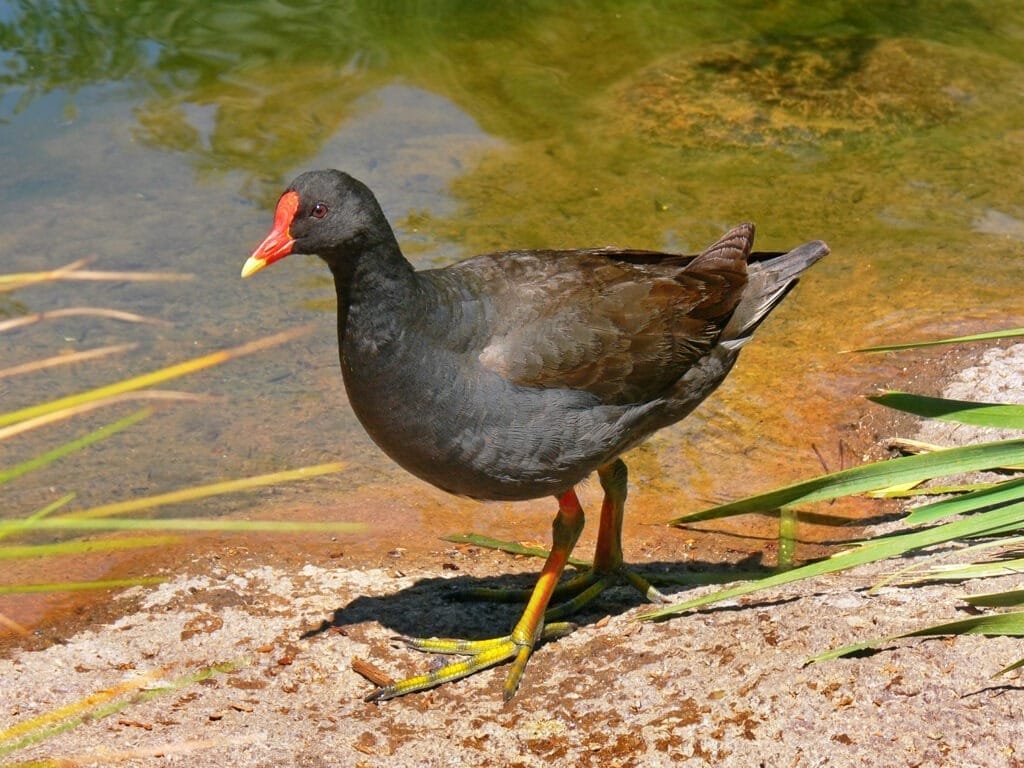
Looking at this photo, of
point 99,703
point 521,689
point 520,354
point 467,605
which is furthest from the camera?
point 467,605

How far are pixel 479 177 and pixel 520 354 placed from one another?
3.69 m

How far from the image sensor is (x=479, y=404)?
395 centimetres

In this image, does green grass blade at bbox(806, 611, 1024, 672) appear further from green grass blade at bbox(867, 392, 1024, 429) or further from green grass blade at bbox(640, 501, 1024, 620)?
green grass blade at bbox(867, 392, 1024, 429)

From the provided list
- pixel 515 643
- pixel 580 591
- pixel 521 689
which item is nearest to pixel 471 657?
pixel 515 643

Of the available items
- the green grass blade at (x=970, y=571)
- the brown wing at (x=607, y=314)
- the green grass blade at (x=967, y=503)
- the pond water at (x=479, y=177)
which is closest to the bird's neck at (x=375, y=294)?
the brown wing at (x=607, y=314)

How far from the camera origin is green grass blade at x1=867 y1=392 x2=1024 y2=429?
3.55 meters

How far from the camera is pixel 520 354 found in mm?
4066

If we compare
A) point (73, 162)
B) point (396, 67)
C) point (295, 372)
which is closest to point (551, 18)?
point (396, 67)

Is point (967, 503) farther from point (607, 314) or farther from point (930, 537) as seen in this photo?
point (607, 314)

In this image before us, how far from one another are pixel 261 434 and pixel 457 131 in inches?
128

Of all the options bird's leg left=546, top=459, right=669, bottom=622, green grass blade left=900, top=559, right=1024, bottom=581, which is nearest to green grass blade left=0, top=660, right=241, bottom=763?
bird's leg left=546, top=459, right=669, bottom=622

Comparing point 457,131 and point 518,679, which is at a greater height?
point 457,131

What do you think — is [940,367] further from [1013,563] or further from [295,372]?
[295,372]

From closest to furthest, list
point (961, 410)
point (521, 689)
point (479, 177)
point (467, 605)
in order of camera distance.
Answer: point (961, 410) → point (521, 689) → point (467, 605) → point (479, 177)
